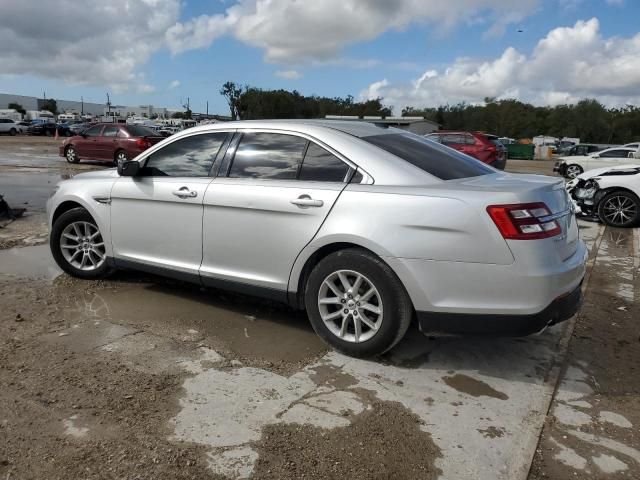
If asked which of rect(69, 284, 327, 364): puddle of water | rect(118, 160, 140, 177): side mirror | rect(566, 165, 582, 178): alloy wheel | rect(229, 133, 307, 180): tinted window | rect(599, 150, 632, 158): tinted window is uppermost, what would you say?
rect(599, 150, 632, 158): tinted window

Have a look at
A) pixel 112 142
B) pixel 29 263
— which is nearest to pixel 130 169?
pixel 29 263

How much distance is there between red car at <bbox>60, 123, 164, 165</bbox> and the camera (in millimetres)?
18453

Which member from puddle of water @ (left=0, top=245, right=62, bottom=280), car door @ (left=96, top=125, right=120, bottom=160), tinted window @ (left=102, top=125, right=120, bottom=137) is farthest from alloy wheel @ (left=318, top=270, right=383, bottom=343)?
tinted window @ (left=102, top=125, right=120, bottom=137)

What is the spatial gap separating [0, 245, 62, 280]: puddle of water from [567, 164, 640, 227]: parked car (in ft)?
29.5

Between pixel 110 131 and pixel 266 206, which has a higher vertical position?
pixel 110 131

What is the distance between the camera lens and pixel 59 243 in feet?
17.6

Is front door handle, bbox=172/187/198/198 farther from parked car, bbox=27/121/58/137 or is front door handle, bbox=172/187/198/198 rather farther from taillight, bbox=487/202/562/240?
parked car, bbox=27/121/58/137

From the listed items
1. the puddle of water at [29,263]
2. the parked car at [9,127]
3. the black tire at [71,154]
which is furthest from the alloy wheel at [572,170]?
the parked car at [9,127]

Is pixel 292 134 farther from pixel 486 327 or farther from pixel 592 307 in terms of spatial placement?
pixel 592 307

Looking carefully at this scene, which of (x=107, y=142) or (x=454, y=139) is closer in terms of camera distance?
(x=454, y=139)

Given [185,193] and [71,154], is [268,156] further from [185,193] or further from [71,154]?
[71,154]

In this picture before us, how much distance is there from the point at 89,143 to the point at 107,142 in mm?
971

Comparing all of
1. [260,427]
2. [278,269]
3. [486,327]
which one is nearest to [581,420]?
[486,327]

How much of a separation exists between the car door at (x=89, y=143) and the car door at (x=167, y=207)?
1590 cm
